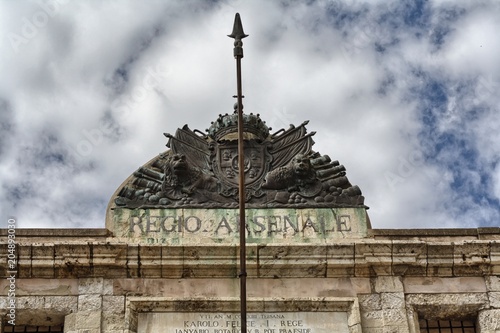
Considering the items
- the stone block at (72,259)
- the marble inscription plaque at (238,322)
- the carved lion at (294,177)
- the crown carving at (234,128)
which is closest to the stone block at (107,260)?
the stone block at (72,259)

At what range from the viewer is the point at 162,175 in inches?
593

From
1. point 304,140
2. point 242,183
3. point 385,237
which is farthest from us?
point 304,140

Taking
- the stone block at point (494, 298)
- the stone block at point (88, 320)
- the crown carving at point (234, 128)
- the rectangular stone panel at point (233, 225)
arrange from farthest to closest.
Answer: the crown carving at point (234, 128) < the rectangular stone panel at point (233, 225) < the stone block at point (494, 298) < the stone block at point (88, 320)

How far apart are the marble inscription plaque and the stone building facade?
0.02 metres

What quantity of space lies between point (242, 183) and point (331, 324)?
8.94 feet

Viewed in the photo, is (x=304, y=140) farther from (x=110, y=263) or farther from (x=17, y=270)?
(x=17, y=270)

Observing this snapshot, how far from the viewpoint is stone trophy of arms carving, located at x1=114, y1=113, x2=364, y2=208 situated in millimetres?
14781

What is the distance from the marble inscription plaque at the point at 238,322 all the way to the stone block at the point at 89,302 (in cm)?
71

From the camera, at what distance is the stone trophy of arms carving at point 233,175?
582 inches

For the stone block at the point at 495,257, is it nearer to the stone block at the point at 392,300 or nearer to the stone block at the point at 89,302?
the stone block at the point at 392,300

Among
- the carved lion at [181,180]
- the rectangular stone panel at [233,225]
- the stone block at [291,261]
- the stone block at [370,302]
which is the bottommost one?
the stone block at [370,302]

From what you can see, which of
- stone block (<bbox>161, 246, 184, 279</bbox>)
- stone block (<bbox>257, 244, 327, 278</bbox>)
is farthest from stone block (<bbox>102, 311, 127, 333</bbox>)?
stone block (<bbox>257, 244, 327, 278</bbox>)

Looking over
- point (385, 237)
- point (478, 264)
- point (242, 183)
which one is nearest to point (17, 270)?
point (242, 183)

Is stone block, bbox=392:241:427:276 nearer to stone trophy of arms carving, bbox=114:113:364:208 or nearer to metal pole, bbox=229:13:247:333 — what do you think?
stone trophy of arms carving, bbox=114:113:364:208
